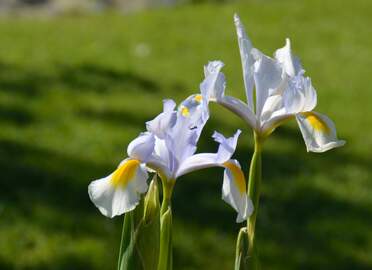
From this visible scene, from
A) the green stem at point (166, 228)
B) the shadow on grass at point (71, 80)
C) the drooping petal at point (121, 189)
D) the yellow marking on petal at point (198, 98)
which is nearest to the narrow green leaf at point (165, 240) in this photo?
the green stem at point (166, 228)

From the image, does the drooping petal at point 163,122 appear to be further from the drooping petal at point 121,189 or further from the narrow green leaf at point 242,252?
the narrow green leaf at point 242,252

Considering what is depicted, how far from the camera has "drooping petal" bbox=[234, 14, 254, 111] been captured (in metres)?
1.59

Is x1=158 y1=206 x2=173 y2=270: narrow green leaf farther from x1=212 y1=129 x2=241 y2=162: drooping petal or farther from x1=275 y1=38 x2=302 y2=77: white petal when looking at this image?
x1=275 y1=38 x2=302 y2=77: white petal

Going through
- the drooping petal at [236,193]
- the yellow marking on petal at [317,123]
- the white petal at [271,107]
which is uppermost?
the white petal at [271,107]

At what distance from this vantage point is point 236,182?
1466 mm

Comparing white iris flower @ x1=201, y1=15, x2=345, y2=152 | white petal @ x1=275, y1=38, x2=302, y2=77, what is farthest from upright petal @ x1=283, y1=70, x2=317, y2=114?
white petal @ x1=275, y1=38, x2=302, y2=77

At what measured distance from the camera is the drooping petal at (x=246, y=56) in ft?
5.22

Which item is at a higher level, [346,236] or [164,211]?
[164,211]

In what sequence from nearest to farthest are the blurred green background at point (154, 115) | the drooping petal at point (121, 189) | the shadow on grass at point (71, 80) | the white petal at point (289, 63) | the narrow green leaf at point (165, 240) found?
the drooping petal at point (121, 189) → the narrow green leaf at point (165, 240) → the white petal at point (289, 63) → the blurred green background at point (154, 115) → the shadow on grass at point (71, 80)

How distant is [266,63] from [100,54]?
4.52m

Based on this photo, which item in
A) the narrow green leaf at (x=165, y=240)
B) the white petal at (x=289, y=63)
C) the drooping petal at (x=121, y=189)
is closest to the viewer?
the drooping petal at (x=121, y=189)

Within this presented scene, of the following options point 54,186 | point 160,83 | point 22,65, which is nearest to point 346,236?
point 54,186

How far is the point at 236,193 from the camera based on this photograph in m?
1.46

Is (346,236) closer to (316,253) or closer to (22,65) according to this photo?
(316,253)
